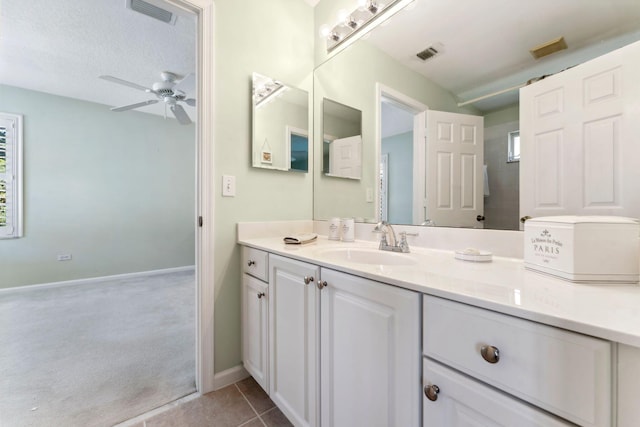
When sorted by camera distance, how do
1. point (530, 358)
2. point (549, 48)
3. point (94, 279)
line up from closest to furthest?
point (530, 358) < point (549, 48) < point (94, 279)

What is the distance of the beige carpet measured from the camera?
127 cm

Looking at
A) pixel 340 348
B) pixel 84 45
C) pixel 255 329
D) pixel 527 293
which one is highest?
pixel 84 45

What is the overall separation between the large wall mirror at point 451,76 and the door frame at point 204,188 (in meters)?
0.77

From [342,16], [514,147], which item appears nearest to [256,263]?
[514,147]

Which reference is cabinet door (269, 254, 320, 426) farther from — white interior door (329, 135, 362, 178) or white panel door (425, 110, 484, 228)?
white interior door (329, 135, 362, 178)

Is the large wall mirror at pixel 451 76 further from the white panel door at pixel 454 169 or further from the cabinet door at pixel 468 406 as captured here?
the cabinet door at pixel 468 406

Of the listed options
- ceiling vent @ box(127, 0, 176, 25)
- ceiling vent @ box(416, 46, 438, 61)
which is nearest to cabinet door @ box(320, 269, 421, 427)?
ceiling vent @ box(416, 46, 438, 61)

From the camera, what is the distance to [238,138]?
1.50m

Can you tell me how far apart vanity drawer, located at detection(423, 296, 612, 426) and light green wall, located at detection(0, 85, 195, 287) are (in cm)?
447

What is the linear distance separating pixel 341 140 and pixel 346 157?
0.41 ft

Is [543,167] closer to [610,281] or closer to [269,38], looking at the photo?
[610,281]

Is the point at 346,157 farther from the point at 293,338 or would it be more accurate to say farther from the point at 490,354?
the point at 490,354

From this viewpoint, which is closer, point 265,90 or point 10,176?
point 265,90

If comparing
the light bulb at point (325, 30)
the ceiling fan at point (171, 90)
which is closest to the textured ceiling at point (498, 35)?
the light bulb at point (325, 30)
